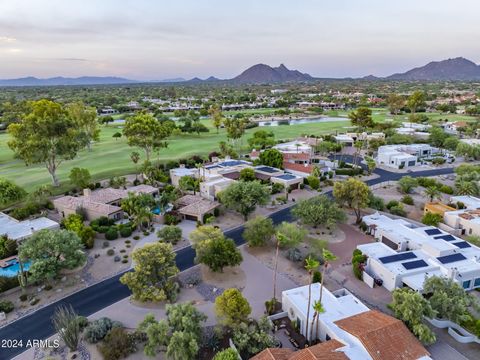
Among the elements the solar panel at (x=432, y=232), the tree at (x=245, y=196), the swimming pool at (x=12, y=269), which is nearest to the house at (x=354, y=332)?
the solar panel at (x=432, y=232)

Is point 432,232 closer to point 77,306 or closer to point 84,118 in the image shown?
point 77,306

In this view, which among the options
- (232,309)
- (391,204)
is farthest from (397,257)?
(232,309)

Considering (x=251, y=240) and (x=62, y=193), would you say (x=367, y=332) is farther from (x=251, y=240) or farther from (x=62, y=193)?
(x=62, y=193)

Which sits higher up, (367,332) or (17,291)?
(367,332)

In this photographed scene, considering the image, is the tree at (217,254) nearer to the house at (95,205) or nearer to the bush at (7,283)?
the bush at (7,283)

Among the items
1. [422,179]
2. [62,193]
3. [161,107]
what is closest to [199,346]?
[62,193]
